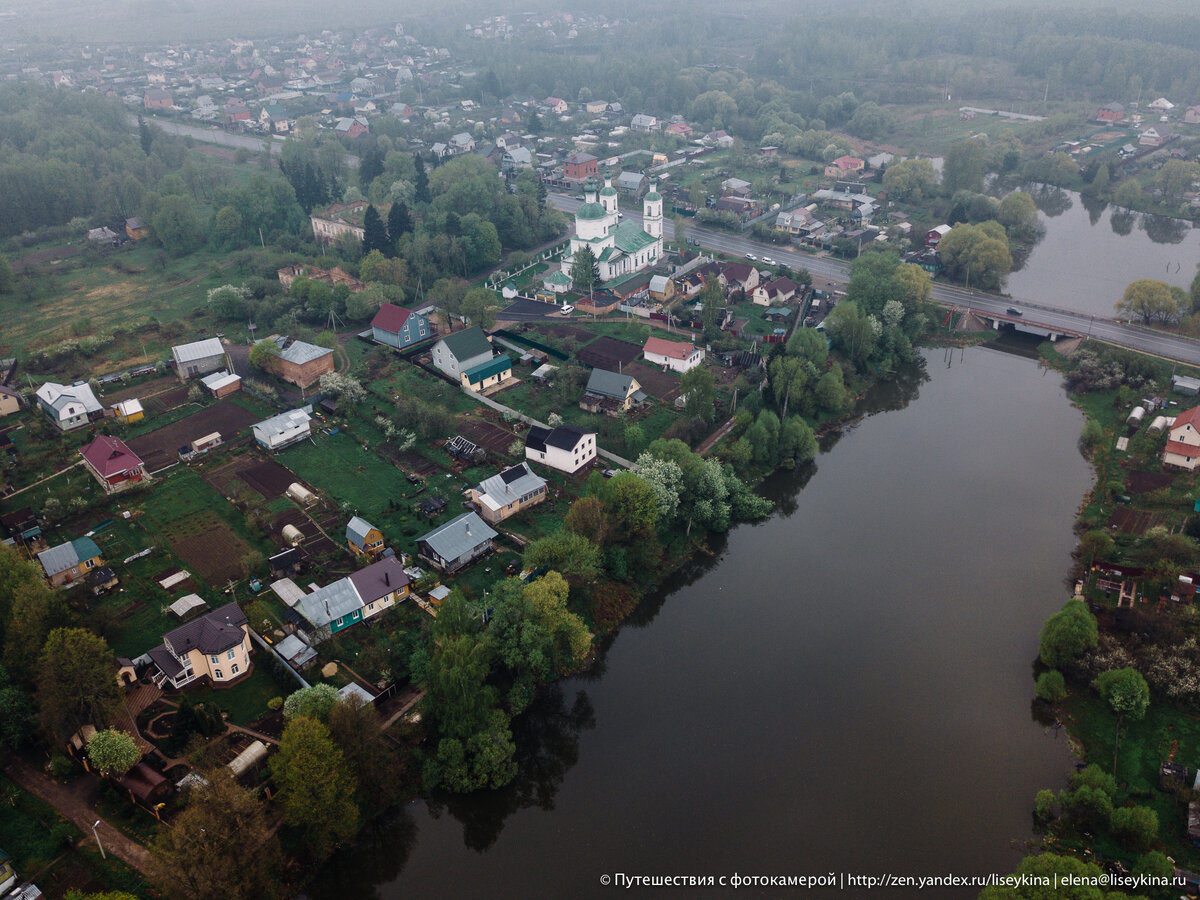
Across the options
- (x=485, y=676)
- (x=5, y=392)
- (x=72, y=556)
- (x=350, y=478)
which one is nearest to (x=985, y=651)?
(x=485, y=676)

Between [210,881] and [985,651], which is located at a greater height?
[210,881]

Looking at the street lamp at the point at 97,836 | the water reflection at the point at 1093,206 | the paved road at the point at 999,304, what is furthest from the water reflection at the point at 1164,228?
the street lamp at the point at 97,836

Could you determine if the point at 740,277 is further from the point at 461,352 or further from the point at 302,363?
the point at 302,363

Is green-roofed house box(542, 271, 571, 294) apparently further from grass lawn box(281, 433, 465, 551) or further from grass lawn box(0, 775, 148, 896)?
grass lawn box(0, 775, 148, 896)

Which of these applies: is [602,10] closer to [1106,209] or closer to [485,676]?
[1106,209]

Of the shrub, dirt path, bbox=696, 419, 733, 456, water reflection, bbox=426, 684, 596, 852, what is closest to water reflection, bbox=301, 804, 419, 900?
water reflection, bbox=426, 684, 596, 852

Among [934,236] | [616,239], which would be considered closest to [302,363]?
[616,239]
